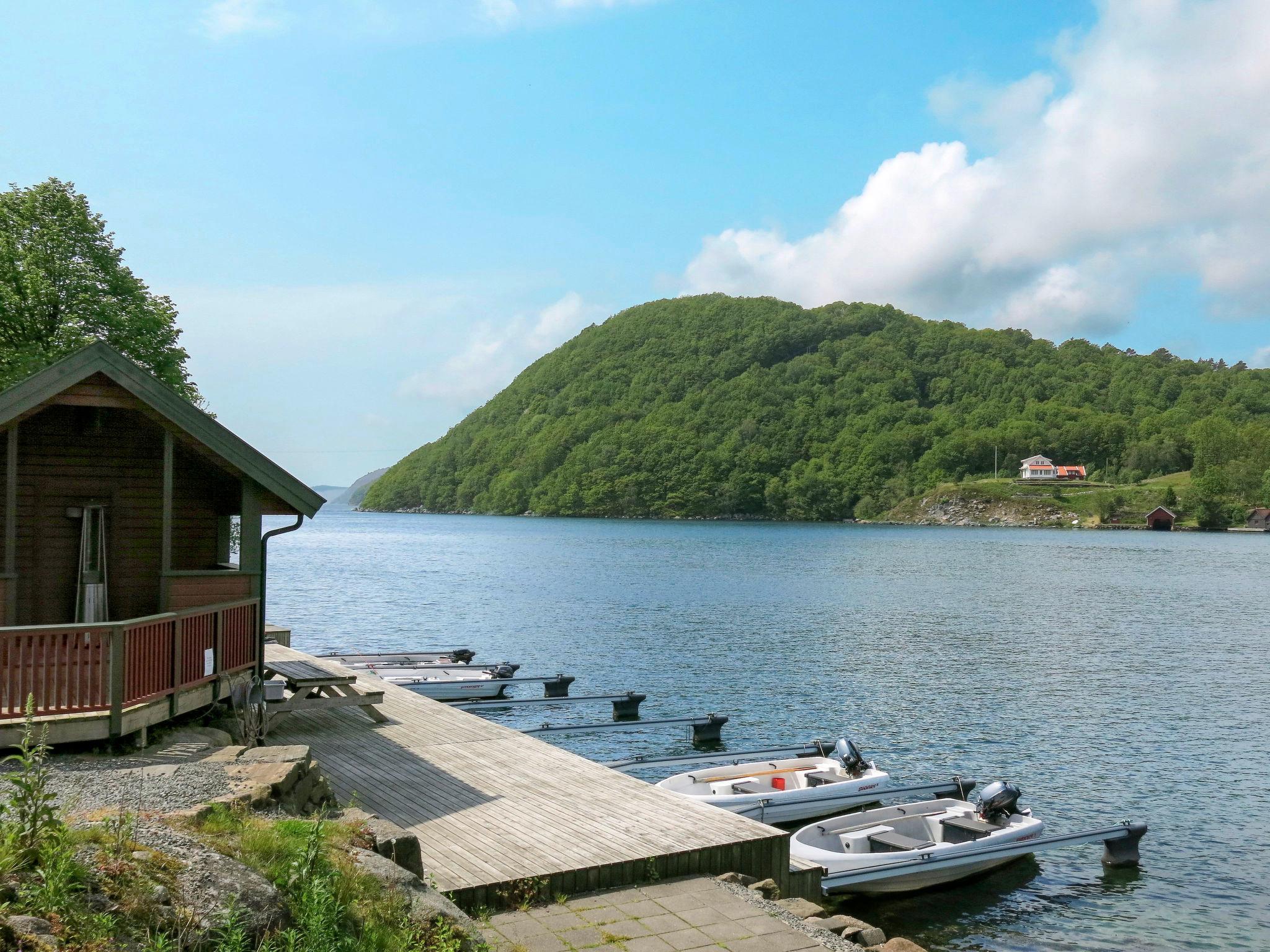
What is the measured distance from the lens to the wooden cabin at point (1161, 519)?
160125mm

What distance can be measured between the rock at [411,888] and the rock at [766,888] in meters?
3.25

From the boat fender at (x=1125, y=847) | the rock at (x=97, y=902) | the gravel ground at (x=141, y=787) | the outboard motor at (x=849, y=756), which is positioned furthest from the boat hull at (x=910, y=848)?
the rock at (x=97, y=902)

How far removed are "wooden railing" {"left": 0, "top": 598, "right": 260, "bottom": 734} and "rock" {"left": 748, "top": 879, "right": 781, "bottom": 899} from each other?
6425 millimetres

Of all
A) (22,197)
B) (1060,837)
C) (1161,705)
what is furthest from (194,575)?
(1161,705)

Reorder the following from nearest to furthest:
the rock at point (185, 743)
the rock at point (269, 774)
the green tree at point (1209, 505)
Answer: the rock at point (269, 774) → the rock at point (185, 743) → the green tree at point (1209, 505)

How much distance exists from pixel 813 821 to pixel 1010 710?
Answer: 42.0 ft

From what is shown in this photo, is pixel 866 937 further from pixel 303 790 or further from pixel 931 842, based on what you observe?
pixel 303 790

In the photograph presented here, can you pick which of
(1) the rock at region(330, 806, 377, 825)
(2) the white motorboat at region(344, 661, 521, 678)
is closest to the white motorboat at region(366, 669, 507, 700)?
(2) the white motorboat at region(344, 661, 521, 678)

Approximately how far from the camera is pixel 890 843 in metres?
14.0

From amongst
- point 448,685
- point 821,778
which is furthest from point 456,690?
point 821,778

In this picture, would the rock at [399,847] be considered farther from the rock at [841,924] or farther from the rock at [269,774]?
the rock at [841,924]

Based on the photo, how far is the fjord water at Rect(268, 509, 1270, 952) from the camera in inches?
566

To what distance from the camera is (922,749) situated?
22156 millimetres

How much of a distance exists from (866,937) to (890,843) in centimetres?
437
